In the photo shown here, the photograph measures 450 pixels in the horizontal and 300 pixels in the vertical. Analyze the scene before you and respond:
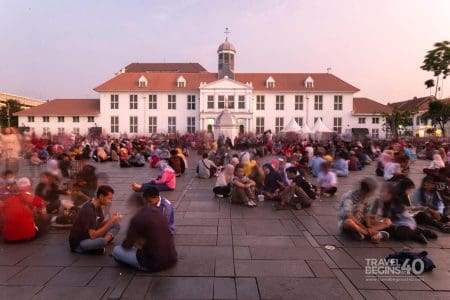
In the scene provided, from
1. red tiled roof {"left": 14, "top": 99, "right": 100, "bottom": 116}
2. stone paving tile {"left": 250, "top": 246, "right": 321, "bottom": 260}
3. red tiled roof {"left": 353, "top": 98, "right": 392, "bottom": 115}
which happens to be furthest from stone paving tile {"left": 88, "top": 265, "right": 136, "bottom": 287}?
red tiled roof {"left": 353, "top": 98, "right": 392, "bottom": 115}

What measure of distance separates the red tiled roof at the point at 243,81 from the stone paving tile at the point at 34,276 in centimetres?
5170

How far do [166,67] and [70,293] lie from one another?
262ft

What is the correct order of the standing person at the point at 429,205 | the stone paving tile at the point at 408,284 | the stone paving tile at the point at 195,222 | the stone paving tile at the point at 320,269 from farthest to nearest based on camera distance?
the stone paving tile at the point at 195,222
the standing person at the point at 429,205
the stone paving tile at the point at 320,269
the stone paving tile at the point at 408,284

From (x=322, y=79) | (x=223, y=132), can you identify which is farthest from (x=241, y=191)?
(x=322, y=79)

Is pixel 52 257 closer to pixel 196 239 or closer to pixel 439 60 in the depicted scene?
pixel 196 239

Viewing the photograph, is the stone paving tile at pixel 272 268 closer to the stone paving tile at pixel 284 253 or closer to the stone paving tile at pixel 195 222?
the stone paving tile at pixel 284 253

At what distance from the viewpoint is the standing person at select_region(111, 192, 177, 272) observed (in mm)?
5152

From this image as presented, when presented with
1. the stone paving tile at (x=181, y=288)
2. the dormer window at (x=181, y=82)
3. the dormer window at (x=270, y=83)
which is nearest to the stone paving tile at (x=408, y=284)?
the stone paving tile at (x=181, y=288)

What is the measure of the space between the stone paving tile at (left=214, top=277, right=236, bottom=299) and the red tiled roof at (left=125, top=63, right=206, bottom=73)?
76642 millimetres

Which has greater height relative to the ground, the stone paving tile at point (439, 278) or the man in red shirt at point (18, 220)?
the man in red shirt at point (18, 220)

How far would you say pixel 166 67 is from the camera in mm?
81500

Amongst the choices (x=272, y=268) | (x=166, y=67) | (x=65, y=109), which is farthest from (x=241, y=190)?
(x=166, y=67)

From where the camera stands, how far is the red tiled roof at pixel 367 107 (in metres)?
55.6

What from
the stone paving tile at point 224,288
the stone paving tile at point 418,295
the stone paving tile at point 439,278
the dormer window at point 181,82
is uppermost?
the dormer window at point 181,82
